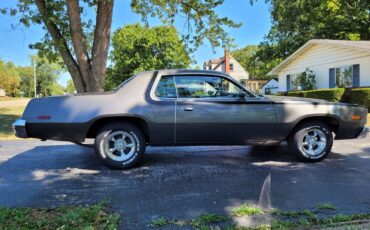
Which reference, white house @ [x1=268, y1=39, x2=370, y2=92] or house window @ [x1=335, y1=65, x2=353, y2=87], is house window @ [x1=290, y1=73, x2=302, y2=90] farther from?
house window @ [x1=335, y1=65, x2=353, y2=87]

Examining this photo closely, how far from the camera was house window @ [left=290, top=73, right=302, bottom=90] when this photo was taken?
24844 mm

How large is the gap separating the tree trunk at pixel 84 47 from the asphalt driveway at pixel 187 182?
391 cm

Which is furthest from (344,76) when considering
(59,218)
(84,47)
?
(59,218)

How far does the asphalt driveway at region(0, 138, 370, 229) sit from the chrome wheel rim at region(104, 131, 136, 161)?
0.27 m

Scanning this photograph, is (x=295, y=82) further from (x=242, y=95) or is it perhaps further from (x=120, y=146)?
(x=120, y=146)

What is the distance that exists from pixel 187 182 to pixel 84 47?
7269 mm

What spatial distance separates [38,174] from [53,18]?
21.4 ft

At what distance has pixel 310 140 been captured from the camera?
6172mm

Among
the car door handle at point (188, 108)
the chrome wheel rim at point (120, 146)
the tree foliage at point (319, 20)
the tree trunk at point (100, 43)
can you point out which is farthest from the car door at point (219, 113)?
the tree foliage at point (319, 20)

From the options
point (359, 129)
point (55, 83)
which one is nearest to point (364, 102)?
point (359, 129)

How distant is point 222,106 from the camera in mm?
5836

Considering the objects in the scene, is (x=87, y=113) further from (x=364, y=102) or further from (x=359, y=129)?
(x=364, y=102)

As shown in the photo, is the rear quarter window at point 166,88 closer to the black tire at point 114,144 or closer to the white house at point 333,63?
the black tire at point 114,144

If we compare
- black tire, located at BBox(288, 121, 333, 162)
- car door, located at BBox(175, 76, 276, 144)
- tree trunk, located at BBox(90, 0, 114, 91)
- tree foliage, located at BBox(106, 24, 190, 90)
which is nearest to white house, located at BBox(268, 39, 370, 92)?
tree trunk, located at BBox(90, 0, 114, 91)
